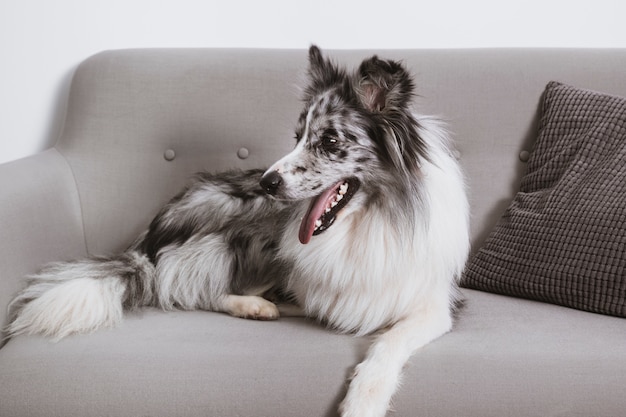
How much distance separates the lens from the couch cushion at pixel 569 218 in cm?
186

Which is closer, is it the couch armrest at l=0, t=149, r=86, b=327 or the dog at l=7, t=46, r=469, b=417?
the dog at l=7, t=46, r=469, b=417

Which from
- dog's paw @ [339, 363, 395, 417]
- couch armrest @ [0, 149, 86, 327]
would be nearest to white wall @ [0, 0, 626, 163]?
couch armrest @ [0, 149, 86, 327]

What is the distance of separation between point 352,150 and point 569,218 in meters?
0.73


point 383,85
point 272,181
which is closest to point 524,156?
point 383,85

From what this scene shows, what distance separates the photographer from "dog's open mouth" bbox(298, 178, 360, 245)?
1.78 m

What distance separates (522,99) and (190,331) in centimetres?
145

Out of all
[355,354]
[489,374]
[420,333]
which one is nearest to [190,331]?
[355,354]

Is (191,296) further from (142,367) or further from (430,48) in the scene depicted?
(430,48)

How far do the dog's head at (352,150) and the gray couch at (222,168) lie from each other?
1.23ft

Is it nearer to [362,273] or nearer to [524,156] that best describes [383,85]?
[362,273]

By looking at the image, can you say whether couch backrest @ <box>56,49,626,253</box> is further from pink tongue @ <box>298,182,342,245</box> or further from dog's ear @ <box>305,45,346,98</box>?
pink tongue @ <box>298,182,342,245</box>

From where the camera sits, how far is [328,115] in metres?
1.80
